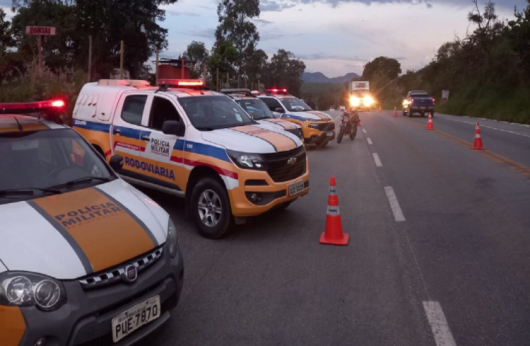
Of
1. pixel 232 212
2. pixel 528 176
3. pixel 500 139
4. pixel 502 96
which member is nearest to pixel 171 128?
pixel 232 212

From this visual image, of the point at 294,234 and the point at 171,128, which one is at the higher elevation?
the point at 171,128

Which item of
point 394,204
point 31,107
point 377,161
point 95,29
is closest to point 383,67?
point 95,29

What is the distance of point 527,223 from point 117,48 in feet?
125

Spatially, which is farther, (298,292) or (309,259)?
(309,259)

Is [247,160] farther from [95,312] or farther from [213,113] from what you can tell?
[95,312]

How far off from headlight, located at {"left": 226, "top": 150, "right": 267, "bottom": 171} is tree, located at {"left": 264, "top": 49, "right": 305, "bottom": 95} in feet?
308

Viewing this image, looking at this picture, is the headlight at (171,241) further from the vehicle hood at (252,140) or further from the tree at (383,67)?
the tree at (383,67)

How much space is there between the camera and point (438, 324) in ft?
14.9

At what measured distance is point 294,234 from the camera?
7270mm

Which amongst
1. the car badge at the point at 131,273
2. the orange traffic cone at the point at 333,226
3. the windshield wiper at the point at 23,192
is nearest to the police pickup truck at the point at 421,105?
the orange traffic cone at the point at 333,226

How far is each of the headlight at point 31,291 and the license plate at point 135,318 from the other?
0.42 metres

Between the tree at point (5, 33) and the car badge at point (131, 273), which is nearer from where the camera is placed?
the car badge at point (131, 273)

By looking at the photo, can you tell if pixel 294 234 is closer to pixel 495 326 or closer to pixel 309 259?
pixel 309 259

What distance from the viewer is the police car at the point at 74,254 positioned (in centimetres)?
320
